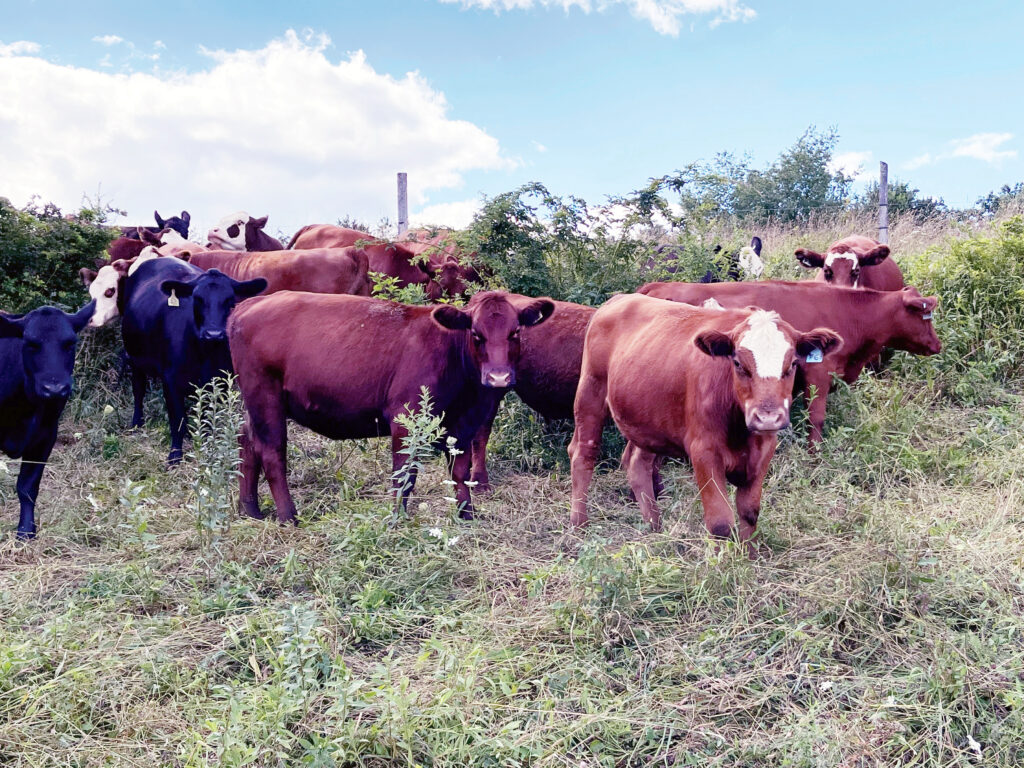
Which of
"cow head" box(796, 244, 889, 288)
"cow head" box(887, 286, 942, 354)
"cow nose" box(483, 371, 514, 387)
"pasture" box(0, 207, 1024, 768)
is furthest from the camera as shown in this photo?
"cow head" box(796, 244, 889, 288)

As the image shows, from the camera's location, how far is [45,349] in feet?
21.2

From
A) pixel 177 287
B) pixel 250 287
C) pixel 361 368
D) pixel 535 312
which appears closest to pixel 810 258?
pixel 535 312

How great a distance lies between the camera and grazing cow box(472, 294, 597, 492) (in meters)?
7.86

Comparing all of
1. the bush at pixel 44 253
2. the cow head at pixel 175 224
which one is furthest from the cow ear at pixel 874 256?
the cow head at pixel 175 224

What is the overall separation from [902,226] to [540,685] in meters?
18.5

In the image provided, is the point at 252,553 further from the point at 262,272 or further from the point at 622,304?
the point at 262,272

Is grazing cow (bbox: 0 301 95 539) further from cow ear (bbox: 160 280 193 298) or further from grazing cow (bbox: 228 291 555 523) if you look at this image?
cow ear (bbox: 160 280 193 298)

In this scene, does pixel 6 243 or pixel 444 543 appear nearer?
pixel 444 543

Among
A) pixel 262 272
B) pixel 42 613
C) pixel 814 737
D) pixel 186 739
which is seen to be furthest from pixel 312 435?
pixel 814 737

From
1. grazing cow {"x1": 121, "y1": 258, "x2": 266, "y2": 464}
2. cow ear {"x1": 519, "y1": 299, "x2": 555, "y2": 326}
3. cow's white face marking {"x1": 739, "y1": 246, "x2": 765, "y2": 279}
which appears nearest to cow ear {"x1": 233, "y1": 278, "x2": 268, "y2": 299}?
grazing cow {"x1": 121, "y1": 258, "x2": 266, "y2": 464}

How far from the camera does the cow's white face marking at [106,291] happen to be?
10.2 meters

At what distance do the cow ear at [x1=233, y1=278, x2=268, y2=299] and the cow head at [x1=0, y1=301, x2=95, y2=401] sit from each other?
2.01 m

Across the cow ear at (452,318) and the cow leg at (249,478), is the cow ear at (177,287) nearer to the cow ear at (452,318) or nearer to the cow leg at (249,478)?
the cow leg at (249,478)

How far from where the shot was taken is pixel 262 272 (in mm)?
11539
